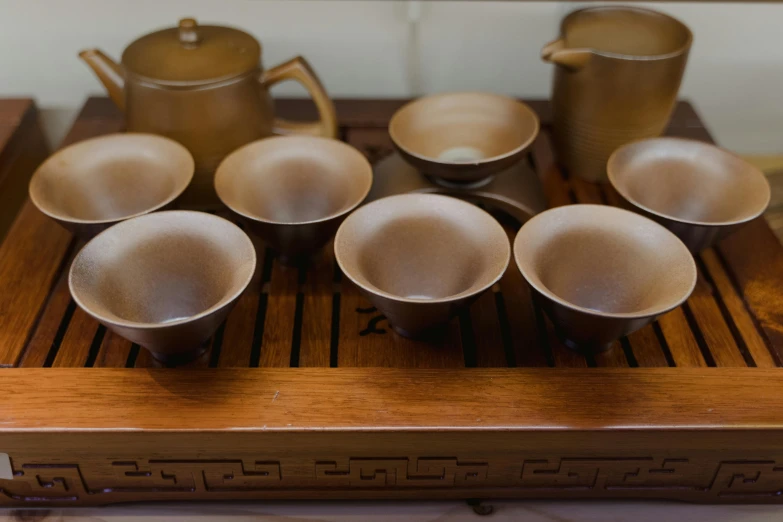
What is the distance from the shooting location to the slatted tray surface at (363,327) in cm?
60

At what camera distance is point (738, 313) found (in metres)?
0.65

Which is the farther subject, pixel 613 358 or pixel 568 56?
pixel 568 56

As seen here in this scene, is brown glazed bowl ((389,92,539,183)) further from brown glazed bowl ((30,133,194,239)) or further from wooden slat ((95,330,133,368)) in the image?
wooden slat ((95,330,133,368))

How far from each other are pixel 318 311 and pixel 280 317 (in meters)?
0.04

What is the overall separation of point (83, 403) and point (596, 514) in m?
0.44

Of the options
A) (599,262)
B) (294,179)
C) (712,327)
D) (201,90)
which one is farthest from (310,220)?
(712,327)

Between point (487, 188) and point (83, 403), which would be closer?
point (83, 403)

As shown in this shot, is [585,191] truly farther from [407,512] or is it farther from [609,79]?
[407,512]

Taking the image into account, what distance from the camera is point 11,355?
0.60 meters

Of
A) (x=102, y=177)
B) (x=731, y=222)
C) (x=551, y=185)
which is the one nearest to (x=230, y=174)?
(x=102, y=177)

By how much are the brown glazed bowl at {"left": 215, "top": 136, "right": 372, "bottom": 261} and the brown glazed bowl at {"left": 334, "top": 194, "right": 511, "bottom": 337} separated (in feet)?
0.15

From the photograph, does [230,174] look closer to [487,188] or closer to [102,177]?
[102,177]

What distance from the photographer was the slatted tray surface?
60 cm

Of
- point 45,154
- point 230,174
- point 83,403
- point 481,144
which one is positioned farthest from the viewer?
point 45,154
